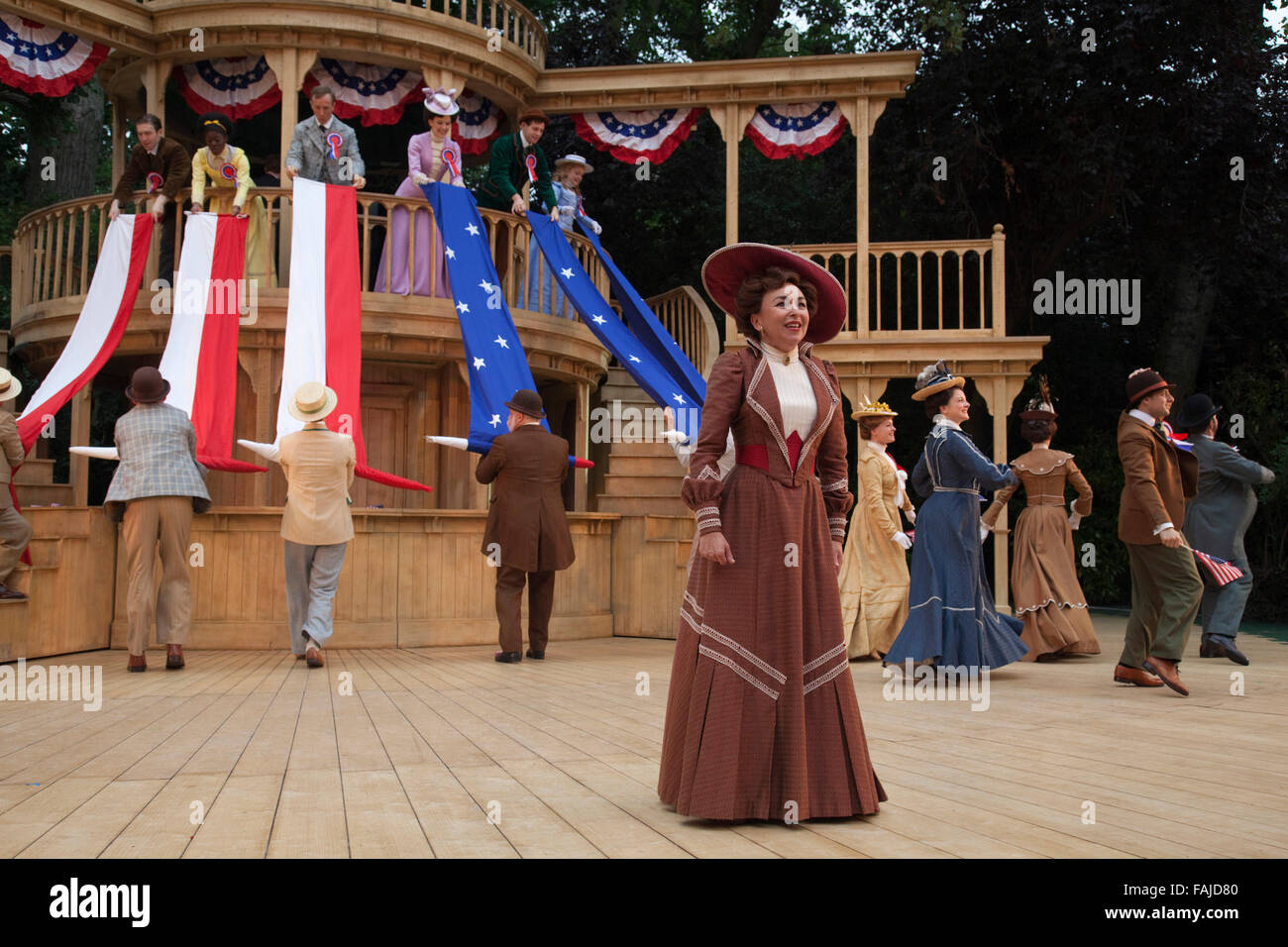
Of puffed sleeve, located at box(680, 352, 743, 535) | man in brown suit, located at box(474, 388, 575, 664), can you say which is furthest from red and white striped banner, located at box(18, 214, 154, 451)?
puffed sleeve, located at box(680, 352, 743, 535)

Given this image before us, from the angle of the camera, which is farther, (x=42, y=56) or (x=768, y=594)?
(x=42, y=56)

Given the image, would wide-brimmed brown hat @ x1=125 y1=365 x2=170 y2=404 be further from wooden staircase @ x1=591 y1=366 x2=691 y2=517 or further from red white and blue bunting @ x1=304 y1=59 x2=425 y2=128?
red white and blue bunting @ x1=304 y1=59 x2=425 y2=128

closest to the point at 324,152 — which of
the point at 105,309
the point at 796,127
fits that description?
the point at 105,309

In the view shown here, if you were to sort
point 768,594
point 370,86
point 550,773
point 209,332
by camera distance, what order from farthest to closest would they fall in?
1. point 370,86
2. point 209,332
3. point 550,773
4. point 768,594

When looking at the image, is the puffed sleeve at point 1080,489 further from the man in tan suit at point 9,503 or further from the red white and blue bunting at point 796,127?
the man in tan suit at point 9,503

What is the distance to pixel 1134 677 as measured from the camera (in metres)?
7.93

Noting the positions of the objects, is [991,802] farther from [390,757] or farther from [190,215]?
[190,215]

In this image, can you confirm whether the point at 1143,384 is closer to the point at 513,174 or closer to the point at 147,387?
the point at 147,387

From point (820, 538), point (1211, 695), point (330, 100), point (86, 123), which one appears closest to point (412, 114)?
point (330, 100)

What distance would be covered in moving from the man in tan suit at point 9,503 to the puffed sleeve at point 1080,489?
772 cm

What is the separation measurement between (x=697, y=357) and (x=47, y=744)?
10.9m

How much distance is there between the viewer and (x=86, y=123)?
2088 centimetres

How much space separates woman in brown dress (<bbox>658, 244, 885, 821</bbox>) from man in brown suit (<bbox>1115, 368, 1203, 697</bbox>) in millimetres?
3705

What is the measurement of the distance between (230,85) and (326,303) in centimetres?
399
